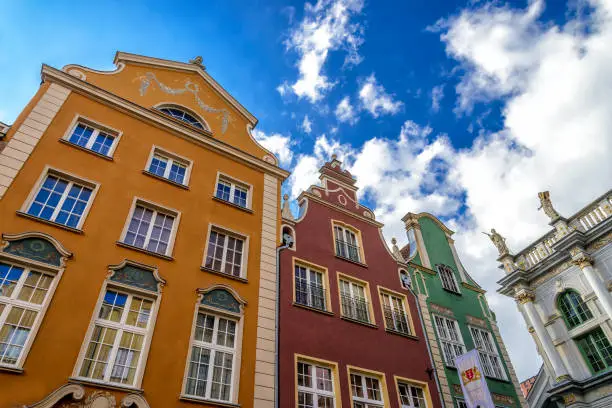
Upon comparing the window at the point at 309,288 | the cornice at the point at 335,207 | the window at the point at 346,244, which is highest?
the cornice at the point at 335,207

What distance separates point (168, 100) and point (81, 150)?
16.2ft

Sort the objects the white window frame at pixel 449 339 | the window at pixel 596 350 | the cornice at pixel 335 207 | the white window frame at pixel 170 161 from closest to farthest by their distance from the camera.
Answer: the white window frame at pixel 170 161, the window at pixel 596 350, the white window frame at pixel 449 339, the cornice at pixel 335 207

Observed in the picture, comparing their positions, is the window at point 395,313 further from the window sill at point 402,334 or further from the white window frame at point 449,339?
the white window frame at point 449,339

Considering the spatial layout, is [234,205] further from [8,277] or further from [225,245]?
[8,277]

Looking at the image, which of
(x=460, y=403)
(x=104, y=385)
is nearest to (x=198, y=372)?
(x=104, y=385)

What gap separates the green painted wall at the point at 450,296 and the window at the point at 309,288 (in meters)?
5.86

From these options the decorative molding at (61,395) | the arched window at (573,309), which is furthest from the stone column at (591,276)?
the decorative molding at (61,395)

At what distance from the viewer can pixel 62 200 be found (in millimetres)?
12422

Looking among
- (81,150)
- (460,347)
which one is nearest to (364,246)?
(460,347)

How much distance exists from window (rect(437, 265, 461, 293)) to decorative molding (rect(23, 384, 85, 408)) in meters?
16.4

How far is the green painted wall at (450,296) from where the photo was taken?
18500 mm

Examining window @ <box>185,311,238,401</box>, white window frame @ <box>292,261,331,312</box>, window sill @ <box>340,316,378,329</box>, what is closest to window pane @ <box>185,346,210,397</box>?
A: window @ <box>185,311,238,401</box>

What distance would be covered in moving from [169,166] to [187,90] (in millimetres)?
4647

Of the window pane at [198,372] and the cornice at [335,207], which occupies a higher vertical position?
the cornice at [335,207]
